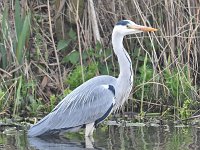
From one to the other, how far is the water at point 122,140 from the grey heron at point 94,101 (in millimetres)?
140

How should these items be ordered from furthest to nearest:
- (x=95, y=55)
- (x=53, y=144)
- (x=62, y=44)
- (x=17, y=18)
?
(x=62, y=44) → (x=95, y=55) → (x=17, y=18) → (x=53, y=144)

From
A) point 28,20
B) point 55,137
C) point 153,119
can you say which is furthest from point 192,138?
point 28,20

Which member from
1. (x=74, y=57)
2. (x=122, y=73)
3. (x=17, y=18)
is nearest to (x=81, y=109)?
(x=122, y=73)

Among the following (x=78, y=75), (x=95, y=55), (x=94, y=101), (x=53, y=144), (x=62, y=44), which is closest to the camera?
(x=53, y=144)

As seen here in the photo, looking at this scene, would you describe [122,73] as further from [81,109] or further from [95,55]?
[95,55]

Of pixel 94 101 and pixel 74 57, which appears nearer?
pixel 94 101

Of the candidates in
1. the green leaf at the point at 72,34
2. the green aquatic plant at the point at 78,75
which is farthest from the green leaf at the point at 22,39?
the green leaf at the point at 72,34

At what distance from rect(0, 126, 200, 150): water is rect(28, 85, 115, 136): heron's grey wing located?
0.49 feet

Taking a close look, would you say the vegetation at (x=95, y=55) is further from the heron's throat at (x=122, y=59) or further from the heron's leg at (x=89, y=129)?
the heron's leg at (x=89, y=129)

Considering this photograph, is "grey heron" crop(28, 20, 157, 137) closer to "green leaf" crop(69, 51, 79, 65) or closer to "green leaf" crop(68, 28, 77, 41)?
"green leaf" crop(69, 51, 79, 65)

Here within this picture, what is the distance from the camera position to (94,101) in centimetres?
702

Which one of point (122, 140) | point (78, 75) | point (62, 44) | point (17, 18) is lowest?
point (122, 140)

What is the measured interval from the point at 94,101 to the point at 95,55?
4.27 feet

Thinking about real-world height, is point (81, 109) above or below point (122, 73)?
below
